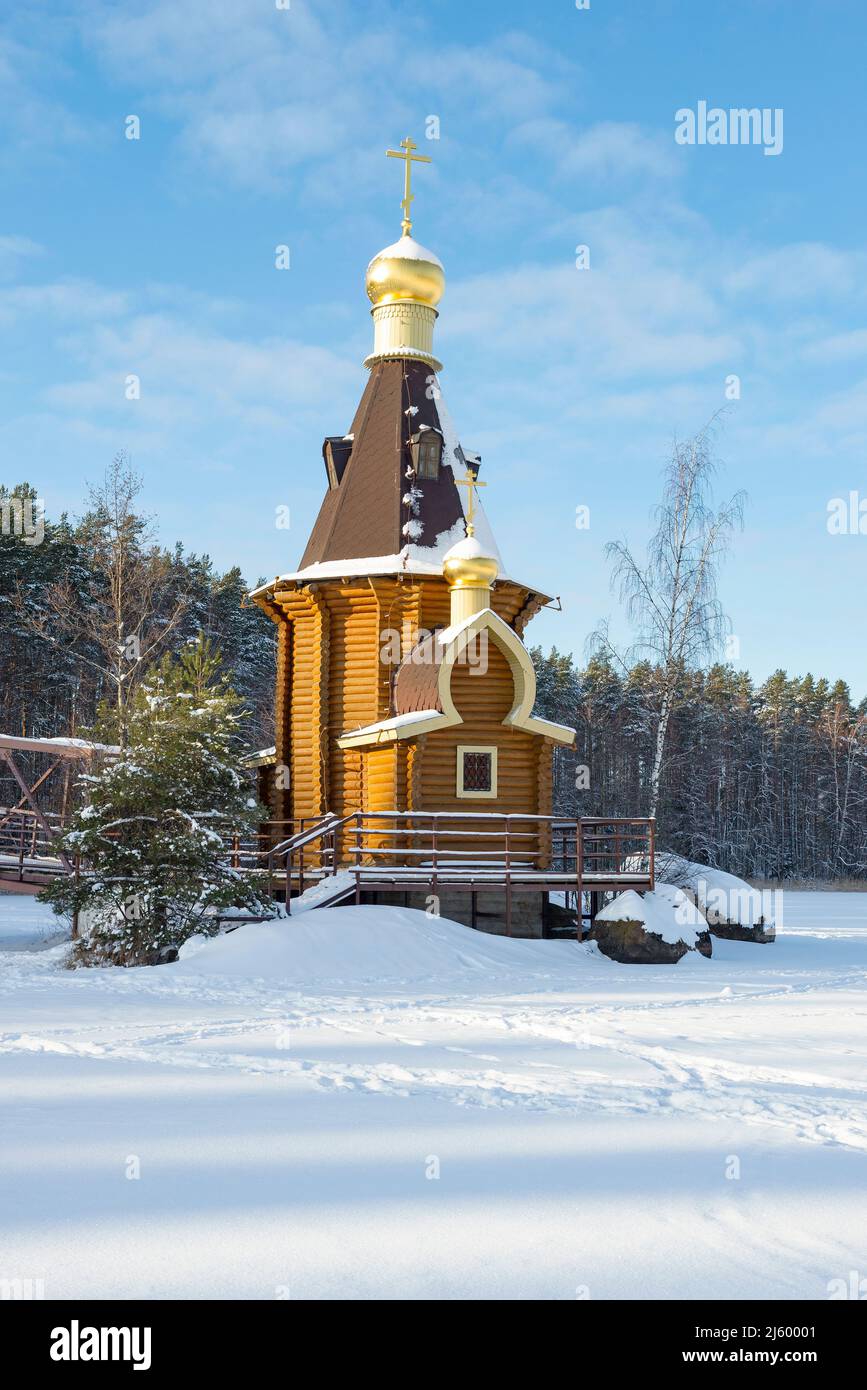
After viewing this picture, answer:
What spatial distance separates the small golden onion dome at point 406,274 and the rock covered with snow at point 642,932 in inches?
500

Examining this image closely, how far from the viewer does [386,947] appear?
575 inches

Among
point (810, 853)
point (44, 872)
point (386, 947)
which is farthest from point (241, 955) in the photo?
point (810, 853)

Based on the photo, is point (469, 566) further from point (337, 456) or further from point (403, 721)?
point (337, 456)

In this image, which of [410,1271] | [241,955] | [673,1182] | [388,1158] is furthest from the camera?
[241,955]

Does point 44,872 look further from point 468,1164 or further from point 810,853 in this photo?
point 810,853

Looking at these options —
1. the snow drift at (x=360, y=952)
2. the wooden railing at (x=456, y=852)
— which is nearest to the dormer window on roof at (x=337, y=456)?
the wooden railing at (x=456, y=852)

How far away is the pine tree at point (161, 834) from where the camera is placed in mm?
14727

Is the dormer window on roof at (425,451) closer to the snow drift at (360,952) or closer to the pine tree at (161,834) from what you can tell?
the pine tree at (161,834)

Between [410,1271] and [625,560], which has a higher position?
[625,560]

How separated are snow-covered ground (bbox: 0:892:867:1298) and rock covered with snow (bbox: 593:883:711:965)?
206 inches

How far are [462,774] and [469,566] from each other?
3497 millimetres

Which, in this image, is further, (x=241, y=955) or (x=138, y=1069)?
(x=241, y=955)
